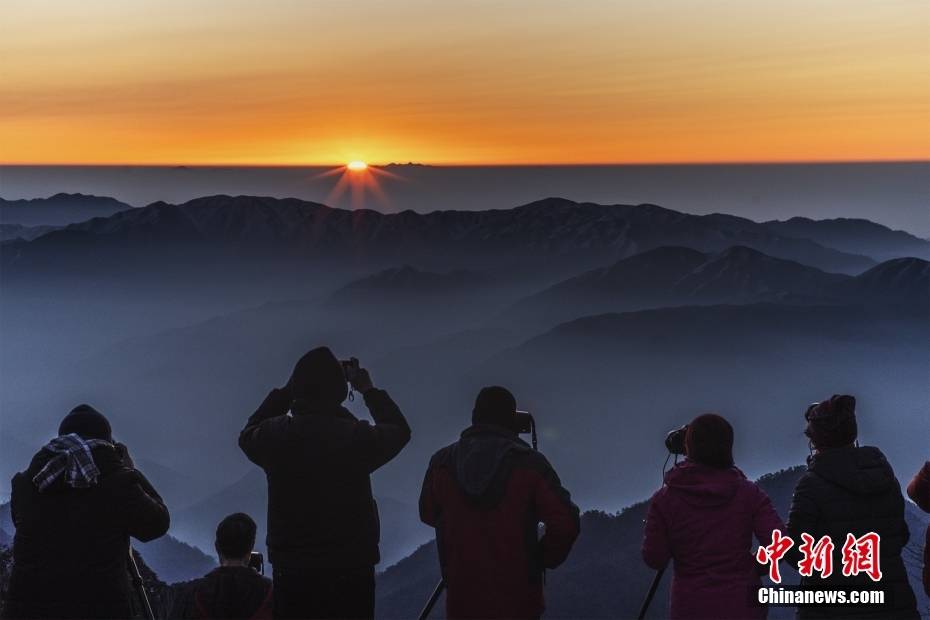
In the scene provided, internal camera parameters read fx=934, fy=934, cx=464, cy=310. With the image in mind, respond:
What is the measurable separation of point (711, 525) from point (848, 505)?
54cm

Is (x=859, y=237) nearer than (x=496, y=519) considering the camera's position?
No

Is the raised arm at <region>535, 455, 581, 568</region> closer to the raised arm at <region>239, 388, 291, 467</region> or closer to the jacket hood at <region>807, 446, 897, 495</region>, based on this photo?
the jacket hood at <region>807, 446, 897, 495</region>

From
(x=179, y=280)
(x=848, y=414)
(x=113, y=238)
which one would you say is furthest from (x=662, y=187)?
(x=848, y=414)

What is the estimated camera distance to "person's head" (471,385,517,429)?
3.60 metres

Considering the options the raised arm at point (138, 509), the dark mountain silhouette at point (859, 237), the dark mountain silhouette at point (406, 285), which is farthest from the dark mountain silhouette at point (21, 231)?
the raised arm at point (138, 509)

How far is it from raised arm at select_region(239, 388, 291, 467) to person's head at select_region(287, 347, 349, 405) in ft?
0.44

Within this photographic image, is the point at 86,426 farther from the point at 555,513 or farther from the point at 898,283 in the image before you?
the point at 898,283

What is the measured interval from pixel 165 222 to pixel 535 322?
2774 inches

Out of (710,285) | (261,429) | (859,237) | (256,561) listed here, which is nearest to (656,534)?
(261,429)

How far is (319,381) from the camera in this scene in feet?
12.1

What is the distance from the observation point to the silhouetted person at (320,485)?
3668 millimetres

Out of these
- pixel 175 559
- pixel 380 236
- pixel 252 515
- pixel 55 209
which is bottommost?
pixel 175 559

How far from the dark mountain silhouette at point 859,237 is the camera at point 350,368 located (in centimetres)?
12791

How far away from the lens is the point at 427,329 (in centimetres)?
14075
